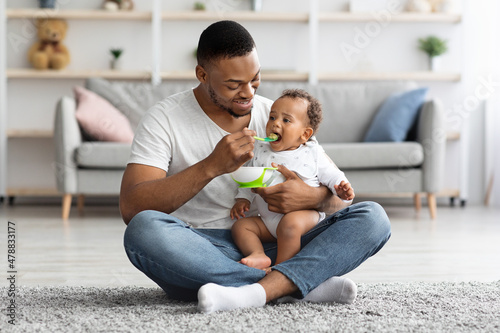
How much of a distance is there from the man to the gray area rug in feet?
0.19

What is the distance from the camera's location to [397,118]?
13.1 feet

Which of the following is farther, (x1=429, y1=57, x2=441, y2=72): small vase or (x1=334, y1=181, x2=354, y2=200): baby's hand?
(x1=429, y1=57, x2=441, y2=72): small vase

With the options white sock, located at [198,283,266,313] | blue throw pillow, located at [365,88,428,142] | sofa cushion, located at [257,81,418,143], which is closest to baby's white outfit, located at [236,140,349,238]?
white sock, located at [198,283,266,313]

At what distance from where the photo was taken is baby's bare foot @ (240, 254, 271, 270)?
1.57 meters

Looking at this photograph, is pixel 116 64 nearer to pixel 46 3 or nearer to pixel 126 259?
pixel 46 3

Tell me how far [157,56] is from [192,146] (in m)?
3.18

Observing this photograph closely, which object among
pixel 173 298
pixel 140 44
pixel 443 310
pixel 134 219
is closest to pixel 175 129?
pixel 134 219

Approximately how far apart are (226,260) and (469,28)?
4.04 metres

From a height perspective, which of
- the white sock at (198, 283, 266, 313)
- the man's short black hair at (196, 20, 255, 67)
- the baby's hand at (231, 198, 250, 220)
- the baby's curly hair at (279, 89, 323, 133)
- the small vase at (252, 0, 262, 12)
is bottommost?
the white sock at (198, 283, 266, 313)

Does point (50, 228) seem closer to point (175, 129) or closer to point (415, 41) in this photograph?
point (175, 129)

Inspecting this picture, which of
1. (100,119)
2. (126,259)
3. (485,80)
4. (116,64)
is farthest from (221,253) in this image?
(485,80)

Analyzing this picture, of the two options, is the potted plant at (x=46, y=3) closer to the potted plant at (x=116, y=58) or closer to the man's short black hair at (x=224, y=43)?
the potted plant at (x=116, y=58)

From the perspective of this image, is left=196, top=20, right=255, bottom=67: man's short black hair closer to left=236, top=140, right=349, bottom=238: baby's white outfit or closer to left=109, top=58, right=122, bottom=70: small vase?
left=236, top=140, right=349, bottom=238: baby's white outfit

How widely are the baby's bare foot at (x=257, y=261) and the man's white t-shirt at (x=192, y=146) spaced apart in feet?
0.51
